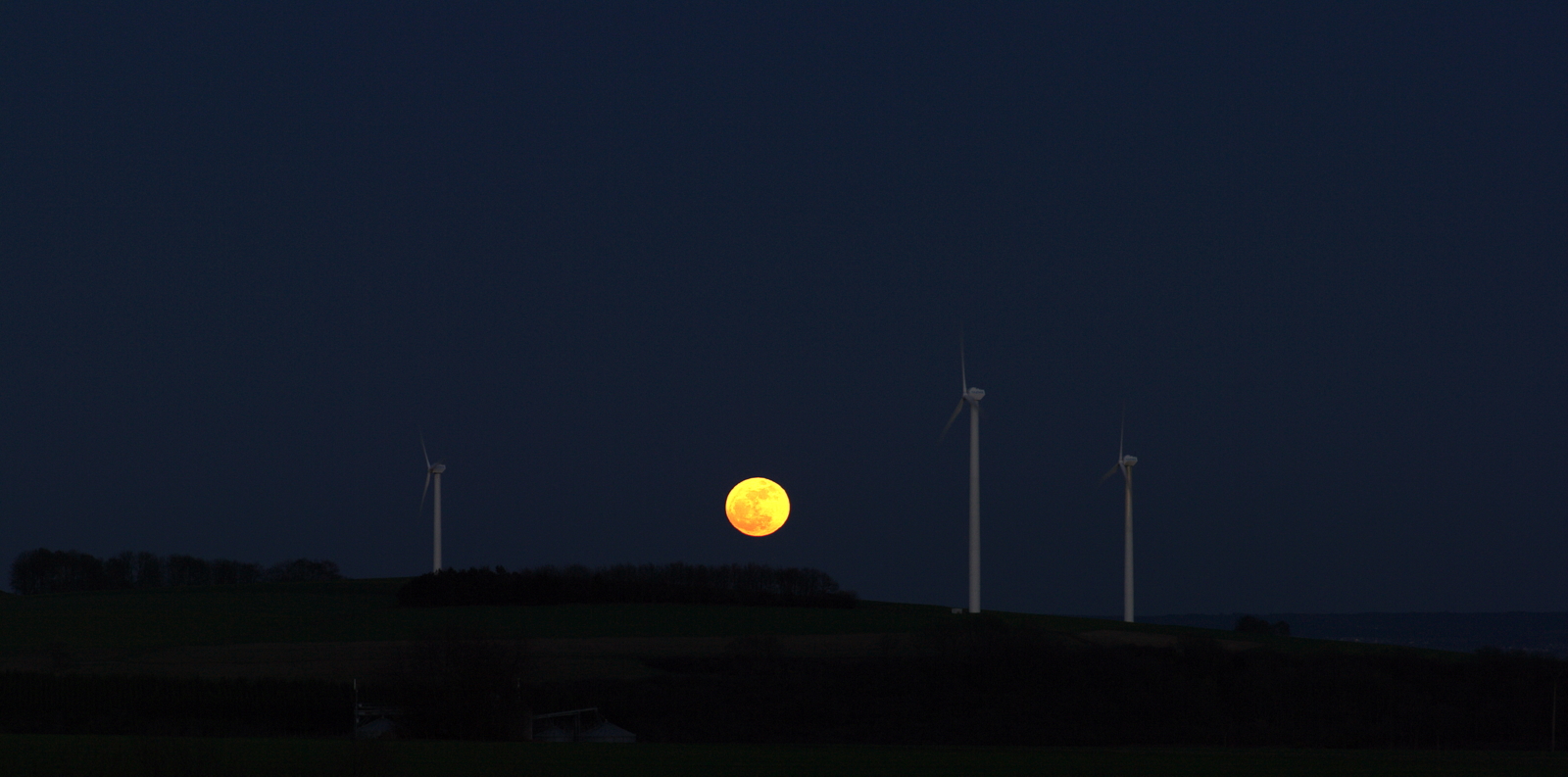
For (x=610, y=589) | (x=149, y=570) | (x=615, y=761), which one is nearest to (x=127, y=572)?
(x=149, y=570)

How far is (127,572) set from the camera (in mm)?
143250

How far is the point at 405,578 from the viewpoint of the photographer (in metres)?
110

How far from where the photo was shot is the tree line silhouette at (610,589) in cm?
9094

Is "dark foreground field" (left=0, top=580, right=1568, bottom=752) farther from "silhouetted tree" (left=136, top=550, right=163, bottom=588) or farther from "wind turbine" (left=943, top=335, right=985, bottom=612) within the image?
"silhouetted tree" (left=136, top=550, right=163, bottom=588)

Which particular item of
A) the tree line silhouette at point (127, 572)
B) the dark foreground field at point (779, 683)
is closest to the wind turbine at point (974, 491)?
the dark foreground field at point (779, 683)

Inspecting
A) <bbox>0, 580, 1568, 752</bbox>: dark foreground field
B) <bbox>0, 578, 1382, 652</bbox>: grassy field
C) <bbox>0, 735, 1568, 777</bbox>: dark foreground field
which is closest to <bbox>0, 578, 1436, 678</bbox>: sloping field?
<bbox>0, 578, 1382, 652</bbox>: grassy field

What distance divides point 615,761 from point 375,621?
4897 centimetres

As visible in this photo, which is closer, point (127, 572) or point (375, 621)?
point (375, 621)

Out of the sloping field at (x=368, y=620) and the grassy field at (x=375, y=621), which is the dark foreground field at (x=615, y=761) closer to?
the grassy field at (x=375, y=621)

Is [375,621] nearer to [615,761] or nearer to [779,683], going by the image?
[779,683]

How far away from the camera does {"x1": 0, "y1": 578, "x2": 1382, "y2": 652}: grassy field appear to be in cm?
7462

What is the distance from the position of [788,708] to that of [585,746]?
20398mm

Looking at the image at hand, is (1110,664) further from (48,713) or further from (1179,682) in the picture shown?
(48,713)

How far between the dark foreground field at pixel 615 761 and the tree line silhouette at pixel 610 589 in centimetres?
5016
